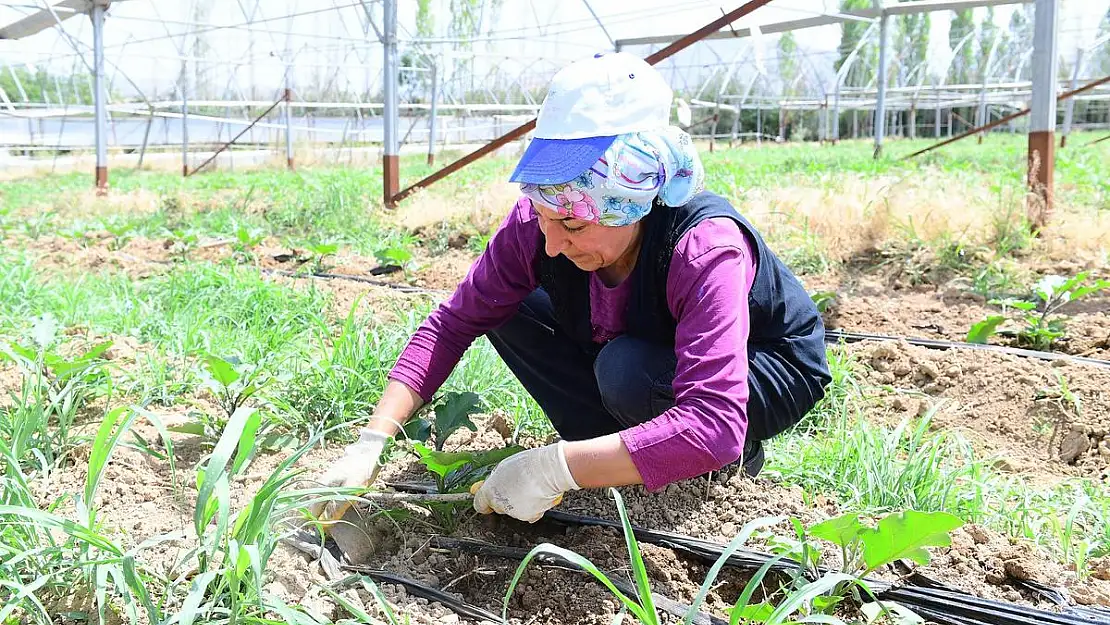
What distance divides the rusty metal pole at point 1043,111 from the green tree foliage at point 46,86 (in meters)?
19.6

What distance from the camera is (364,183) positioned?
8.24m

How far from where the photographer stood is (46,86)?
2019 cm

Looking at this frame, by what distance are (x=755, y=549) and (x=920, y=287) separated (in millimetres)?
2559

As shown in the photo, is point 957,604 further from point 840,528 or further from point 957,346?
point 957,346

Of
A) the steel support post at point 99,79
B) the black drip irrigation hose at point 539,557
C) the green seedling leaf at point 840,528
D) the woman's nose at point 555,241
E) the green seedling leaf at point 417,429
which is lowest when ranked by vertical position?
the black drip irrigation hose at point 539,557

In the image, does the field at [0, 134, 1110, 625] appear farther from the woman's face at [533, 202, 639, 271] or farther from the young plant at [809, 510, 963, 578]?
the woman's face at [533, 202, 639, 271]

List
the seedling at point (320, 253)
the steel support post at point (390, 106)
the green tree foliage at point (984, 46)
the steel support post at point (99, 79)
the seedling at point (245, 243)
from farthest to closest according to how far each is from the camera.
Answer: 1. the green tree foliage at point (984, 46)
2. the steel support post at point (99, 79)
3. the steel support post at point (390, 106)
4. the seedling at point (245, 243)
5. the seedling at point (320, 253)

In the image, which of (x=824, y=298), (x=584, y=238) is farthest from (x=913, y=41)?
(x=584, y=238)

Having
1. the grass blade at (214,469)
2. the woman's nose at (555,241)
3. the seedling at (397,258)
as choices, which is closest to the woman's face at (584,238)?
the woman's nose at (555,241)

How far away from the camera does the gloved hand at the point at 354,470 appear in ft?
5.41

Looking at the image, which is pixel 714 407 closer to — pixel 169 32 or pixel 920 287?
pixel 920 287

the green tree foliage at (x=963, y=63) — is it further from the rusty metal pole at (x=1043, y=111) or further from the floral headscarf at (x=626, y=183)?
the floral headscarf at (x=626, y=183)

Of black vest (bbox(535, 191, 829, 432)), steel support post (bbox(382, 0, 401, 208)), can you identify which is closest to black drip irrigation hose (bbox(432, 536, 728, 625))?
black vest (bbox(535, 191, 829, 432))

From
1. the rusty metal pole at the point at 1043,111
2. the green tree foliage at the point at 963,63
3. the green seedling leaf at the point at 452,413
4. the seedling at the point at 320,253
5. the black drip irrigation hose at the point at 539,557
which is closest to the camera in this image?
the black drip irrigation hose at the point at 539,557
